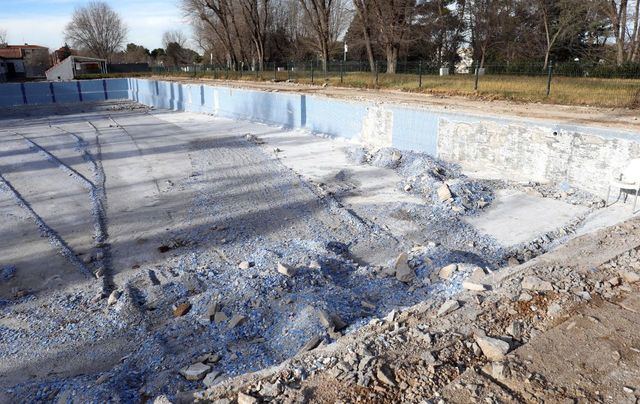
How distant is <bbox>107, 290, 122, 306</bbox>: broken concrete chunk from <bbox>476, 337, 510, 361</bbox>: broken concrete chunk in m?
4.46

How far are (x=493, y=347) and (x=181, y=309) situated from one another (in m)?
3.59

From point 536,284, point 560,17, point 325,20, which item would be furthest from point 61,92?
point 560,17

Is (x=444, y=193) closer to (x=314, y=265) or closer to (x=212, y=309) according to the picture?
(x=314, y=265)

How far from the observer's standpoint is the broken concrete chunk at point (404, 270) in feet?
21.4

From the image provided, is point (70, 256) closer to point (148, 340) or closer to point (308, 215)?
point (148, 340)

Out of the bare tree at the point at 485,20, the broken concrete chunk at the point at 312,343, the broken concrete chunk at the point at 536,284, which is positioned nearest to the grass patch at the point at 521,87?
the broken concrete chunk at the point at 536,284

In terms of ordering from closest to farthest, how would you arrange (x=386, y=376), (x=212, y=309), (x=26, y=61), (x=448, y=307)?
(x=386, y=376)
(x=448, y=307)
(x=212, y=309)
(x=26, y=61)

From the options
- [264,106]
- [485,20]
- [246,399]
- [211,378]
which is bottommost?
[211,378]

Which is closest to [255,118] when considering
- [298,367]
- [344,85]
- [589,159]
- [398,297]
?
[344,85]

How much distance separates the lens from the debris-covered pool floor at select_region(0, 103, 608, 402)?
4980 millimetres

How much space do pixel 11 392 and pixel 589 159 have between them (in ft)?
33.7

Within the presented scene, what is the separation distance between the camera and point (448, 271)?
642 cm

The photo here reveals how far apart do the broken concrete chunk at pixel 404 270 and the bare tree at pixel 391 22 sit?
2409 cm

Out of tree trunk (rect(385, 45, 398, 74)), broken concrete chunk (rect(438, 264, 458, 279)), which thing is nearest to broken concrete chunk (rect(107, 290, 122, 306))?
broken concrete chunk (rect(438, 264, 458, 279))
